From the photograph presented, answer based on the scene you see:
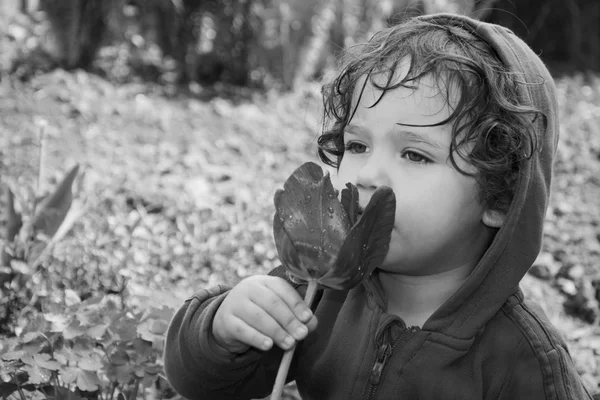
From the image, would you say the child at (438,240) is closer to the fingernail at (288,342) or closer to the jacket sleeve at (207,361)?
the jacket sleeve at (207,361)

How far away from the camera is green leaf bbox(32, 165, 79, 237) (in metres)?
2.91

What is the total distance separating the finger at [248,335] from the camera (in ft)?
4.93

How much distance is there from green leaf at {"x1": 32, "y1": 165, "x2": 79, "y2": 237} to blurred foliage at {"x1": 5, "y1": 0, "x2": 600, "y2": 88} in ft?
11.5

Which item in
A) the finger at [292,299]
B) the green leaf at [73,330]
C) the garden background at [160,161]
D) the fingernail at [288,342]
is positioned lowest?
the garden background at [160,161]

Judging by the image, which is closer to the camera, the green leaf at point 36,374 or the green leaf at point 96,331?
the green leaf at point 36,374

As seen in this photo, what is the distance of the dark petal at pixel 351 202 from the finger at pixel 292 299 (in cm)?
18

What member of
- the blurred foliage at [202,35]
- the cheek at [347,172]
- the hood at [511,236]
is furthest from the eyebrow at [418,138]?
the blurred foliage at [202,35]

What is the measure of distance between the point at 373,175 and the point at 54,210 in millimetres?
1656

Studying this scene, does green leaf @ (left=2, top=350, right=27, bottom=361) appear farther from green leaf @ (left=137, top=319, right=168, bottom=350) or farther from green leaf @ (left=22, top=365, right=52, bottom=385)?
green leaf @ (left=137, top=319, right=168, bottom=350)

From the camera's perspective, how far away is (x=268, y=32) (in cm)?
721

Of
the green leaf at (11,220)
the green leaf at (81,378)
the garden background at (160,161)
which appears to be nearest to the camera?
the green leaf at (81,378)

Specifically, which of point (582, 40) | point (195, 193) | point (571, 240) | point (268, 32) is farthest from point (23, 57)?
point (582, 40)

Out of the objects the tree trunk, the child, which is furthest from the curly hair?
the tree trunk

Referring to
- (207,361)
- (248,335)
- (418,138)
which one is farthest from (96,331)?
(418,138)
